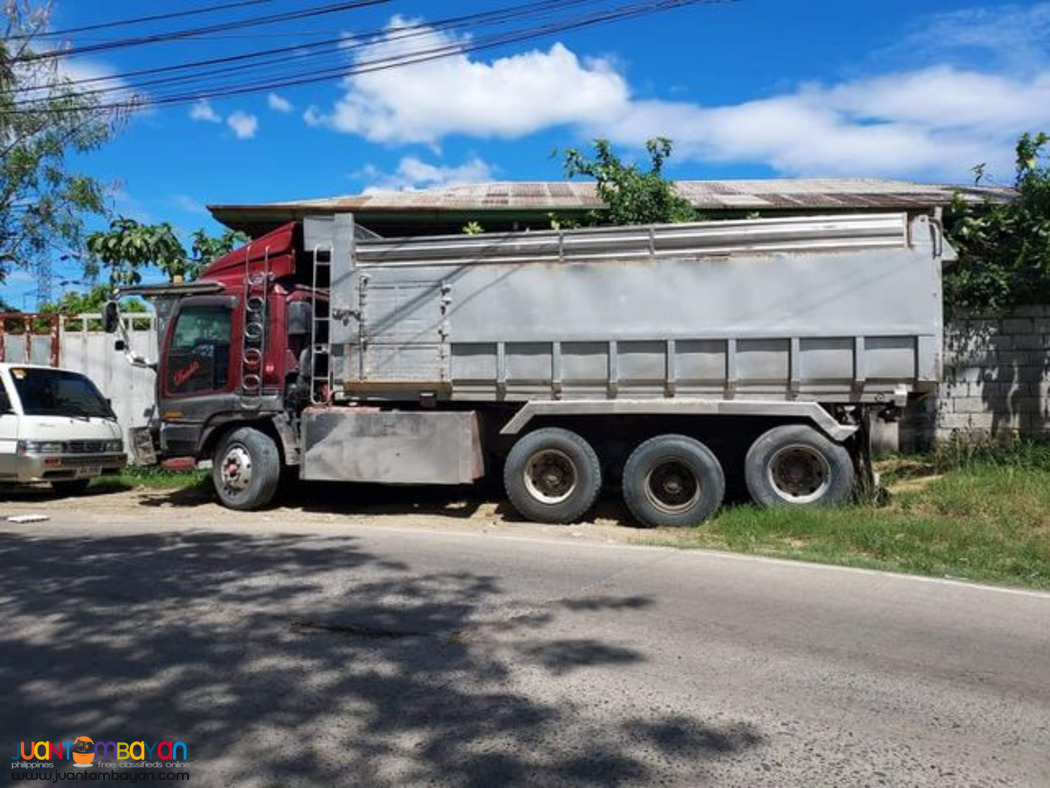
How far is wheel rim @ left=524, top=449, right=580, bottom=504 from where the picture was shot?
32.5 ft

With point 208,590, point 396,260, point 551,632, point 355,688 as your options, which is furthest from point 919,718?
point 396,260

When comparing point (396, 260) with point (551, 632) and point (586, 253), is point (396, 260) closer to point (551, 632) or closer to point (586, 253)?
point (586, 253)

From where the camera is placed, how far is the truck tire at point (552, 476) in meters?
9.77

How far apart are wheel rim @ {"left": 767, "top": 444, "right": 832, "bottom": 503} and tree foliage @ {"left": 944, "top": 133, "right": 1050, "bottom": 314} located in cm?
517

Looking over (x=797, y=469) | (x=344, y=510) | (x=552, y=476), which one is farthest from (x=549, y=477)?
(x=344, y=510)

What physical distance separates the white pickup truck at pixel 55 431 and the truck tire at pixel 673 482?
7.97 meters

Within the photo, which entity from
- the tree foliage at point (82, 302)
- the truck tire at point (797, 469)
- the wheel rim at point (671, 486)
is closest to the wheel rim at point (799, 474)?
the truck tire at point (797, 469)

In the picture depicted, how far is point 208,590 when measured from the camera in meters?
6.51

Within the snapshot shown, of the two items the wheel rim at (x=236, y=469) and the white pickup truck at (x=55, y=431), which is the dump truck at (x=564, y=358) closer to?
the wheel rim at (x=236, y=469)

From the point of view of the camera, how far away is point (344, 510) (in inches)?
441

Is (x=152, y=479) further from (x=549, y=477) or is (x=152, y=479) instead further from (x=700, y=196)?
(x=700, y=196)

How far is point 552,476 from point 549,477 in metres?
0.04

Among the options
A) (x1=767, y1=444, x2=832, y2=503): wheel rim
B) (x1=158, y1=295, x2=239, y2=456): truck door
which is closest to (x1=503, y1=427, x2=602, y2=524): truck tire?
(x1=767, y1=444, x2=832, y2=503): wheel rim

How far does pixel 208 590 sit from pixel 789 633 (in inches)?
163
